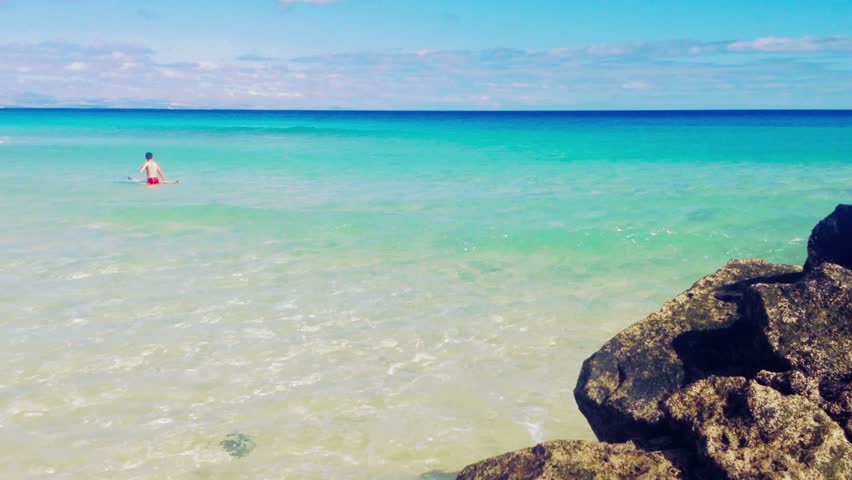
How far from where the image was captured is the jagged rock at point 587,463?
4.14 meters

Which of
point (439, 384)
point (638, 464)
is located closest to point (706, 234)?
point (439, 384)

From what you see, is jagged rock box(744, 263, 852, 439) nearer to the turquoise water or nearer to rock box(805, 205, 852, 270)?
rock box(805, 205, 852, 270)

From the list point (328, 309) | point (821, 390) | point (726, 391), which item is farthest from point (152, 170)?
point (821, 390)

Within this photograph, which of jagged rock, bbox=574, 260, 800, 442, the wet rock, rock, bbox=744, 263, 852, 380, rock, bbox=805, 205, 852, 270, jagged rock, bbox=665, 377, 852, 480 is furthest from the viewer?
the wet rock

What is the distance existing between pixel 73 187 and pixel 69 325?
18405mm

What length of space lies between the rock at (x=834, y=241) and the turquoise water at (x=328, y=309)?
2766mm

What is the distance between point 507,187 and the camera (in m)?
27.0

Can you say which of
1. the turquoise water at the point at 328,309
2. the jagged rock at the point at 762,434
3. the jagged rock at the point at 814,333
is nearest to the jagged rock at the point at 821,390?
the jagged rock at the point at 814,333

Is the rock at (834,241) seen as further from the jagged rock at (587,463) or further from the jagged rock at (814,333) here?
the jagged rock at (587,463)

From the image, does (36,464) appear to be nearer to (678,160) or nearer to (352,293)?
(352,293)

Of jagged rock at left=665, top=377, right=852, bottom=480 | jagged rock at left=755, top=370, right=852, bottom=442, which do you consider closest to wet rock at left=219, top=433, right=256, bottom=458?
jagged rock at left=665, top=377, right=852, bottom=480

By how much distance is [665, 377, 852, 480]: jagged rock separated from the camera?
3.83 metres

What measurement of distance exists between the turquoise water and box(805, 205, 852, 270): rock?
2.77 m

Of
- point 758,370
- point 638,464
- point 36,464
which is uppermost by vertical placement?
point 758,370
